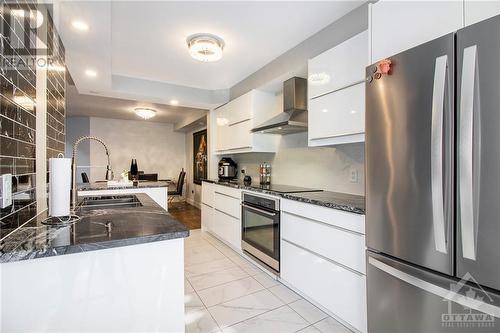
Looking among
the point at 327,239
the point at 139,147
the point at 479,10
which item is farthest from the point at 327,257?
the point at 139,147

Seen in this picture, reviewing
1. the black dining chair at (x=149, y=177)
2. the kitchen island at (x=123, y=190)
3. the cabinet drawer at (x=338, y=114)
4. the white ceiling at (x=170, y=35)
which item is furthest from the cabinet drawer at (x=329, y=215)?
the black dining chair at (x=149, y=177)

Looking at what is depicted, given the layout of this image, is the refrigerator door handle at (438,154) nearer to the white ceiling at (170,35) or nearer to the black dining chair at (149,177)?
the white ceiling at (170,35)

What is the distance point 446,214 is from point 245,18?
1965mm

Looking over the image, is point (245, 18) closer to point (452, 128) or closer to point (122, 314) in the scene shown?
point (452, 128)

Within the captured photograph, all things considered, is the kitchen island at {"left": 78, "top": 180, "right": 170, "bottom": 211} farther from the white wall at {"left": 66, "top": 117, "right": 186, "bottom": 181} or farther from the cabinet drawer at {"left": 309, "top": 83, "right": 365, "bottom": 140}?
the white wall at {"left": 66, "top": 117, "right": 186, "bottom": 181}

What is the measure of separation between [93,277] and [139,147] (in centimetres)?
689

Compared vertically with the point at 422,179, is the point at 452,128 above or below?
above

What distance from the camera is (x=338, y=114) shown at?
202 centimetres

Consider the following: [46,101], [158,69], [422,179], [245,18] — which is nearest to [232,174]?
[158,69]

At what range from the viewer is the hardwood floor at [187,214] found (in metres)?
4.95

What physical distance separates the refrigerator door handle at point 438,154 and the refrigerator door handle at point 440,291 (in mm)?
176

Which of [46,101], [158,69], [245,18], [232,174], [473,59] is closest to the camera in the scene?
[473,59]

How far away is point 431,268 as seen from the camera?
116 centimetres

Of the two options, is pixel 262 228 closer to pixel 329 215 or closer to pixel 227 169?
pixel 329 215
